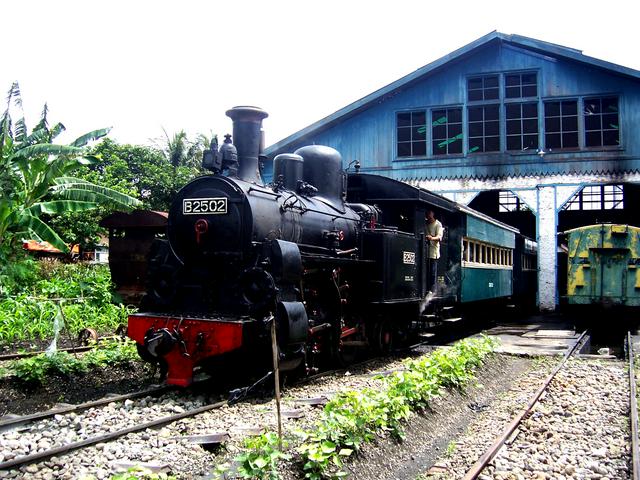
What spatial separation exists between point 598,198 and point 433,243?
990 inches

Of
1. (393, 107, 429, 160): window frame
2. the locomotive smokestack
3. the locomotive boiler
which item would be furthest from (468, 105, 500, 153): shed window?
the locomotive smokestack

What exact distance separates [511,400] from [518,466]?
2421 mm

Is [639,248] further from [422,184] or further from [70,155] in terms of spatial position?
[70,155]

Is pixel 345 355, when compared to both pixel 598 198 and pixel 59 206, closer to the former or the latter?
pixel 59 206

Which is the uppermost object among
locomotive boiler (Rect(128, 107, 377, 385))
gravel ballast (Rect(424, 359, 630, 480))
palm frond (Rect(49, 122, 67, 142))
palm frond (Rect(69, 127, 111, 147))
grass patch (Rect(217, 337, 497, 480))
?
palm frond (Rect(49, 122, 67, 142))

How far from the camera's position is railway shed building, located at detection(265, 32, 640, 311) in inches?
707

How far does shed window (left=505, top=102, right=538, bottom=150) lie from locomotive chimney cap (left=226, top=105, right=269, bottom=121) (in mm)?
13329

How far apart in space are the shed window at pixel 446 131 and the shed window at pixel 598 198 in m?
12.5

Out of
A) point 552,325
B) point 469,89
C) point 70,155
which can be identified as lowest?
point 552,325

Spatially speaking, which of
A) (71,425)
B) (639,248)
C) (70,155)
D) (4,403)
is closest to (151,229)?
(70,155)

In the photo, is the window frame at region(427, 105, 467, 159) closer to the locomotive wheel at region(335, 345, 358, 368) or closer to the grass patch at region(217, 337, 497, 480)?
the locomotive wheel at region(335, 345, 358, 368)

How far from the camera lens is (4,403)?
627cm

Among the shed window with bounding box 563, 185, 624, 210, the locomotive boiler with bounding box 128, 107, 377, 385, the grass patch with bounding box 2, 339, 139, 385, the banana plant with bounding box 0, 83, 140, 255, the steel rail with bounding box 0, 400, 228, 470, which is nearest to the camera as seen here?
the steel rail with bounding box 0, 400, 228, 470

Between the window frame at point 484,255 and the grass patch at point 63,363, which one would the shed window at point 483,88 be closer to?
the window frame at point 484,255
